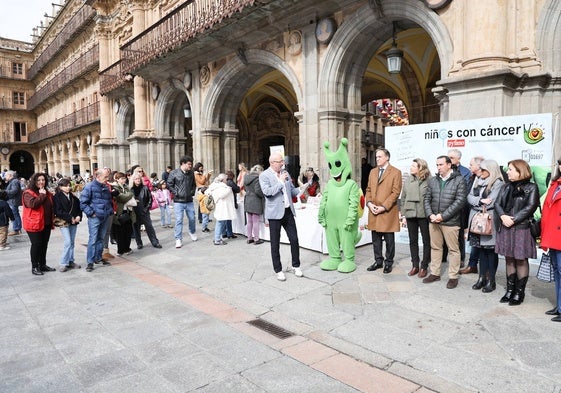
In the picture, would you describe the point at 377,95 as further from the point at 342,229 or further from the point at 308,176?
the point at 342,229

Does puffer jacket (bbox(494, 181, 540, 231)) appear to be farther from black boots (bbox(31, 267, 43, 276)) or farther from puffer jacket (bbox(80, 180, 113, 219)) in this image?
black boots (bbox(31, 267, 43, 276))

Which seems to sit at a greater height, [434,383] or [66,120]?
[66,120]

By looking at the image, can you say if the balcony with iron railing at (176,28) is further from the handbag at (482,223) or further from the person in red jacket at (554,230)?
the person in red jacket at (554,230)

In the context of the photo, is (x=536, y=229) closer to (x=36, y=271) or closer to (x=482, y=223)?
(x=482, y=223)

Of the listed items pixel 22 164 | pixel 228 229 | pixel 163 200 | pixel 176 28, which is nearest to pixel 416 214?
pixel 228 229

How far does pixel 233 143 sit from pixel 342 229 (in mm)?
10236

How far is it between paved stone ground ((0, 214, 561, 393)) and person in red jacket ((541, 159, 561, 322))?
0.97 ft

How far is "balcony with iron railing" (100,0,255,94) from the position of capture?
11.1 metres

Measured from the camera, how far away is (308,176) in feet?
32.3

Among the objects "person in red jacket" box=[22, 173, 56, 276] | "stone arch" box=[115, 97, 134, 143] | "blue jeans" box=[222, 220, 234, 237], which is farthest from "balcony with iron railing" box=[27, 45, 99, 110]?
"person in red jacket" box=[22, 173, 56, 276]

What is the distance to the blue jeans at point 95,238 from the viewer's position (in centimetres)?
638

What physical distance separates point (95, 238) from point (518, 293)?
588 centimetres

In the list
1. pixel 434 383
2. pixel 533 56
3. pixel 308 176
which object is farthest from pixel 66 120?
pixel 434 383

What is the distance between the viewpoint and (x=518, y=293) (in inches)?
169
